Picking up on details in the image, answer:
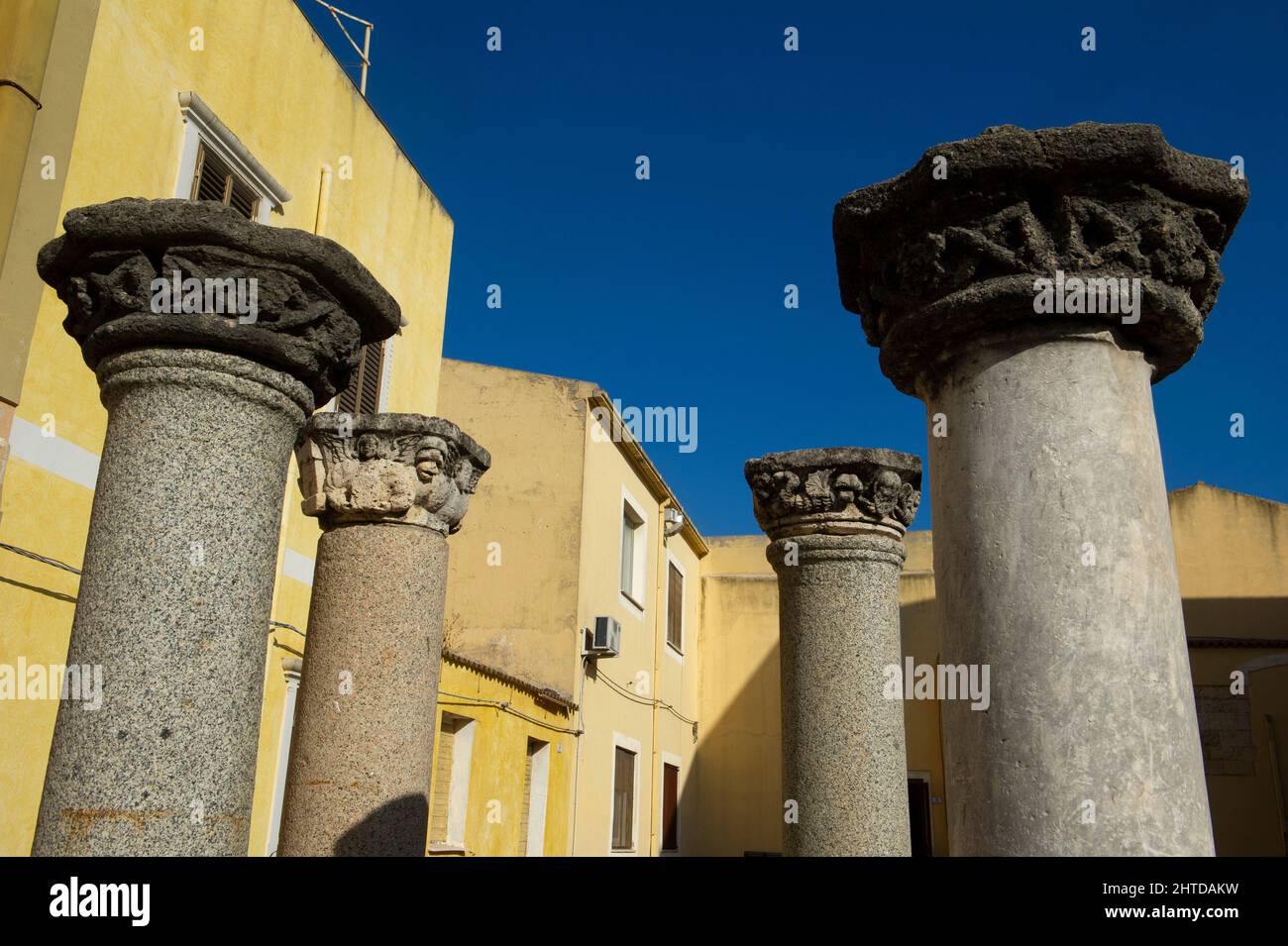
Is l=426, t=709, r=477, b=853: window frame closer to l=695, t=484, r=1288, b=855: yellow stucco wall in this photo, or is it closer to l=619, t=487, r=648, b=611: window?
l=695, t=484, r=1288, b=855: yellow stucco wall

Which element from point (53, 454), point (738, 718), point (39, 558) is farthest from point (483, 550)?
point (39, 558)

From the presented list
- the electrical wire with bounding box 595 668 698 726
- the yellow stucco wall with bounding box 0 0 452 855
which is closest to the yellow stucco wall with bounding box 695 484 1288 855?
the electrical wire with bounding box 595 668 698 726

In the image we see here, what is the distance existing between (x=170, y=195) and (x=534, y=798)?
7367 mm

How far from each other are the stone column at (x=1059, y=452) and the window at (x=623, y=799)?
12.1 m

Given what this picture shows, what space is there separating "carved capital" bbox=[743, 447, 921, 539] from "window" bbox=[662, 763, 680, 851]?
11.2 metres

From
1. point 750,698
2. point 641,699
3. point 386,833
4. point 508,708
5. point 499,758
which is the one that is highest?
point 750,698

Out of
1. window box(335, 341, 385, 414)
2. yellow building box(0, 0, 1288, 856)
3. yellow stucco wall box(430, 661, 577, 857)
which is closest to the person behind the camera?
yellow building box(0, 0, 1288, 856)

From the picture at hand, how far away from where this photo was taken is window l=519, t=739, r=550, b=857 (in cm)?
1184

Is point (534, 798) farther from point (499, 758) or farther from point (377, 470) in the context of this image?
point (377, 470)

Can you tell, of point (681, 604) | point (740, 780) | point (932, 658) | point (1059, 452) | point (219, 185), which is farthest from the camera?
point (740, 780)

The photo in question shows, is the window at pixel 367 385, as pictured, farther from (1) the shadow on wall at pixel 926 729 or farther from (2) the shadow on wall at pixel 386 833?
(1) the shadow on wall at pixel 926 729

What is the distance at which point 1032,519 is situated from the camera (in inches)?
107

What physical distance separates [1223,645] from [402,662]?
14452mm

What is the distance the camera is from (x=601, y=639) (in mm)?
13016
